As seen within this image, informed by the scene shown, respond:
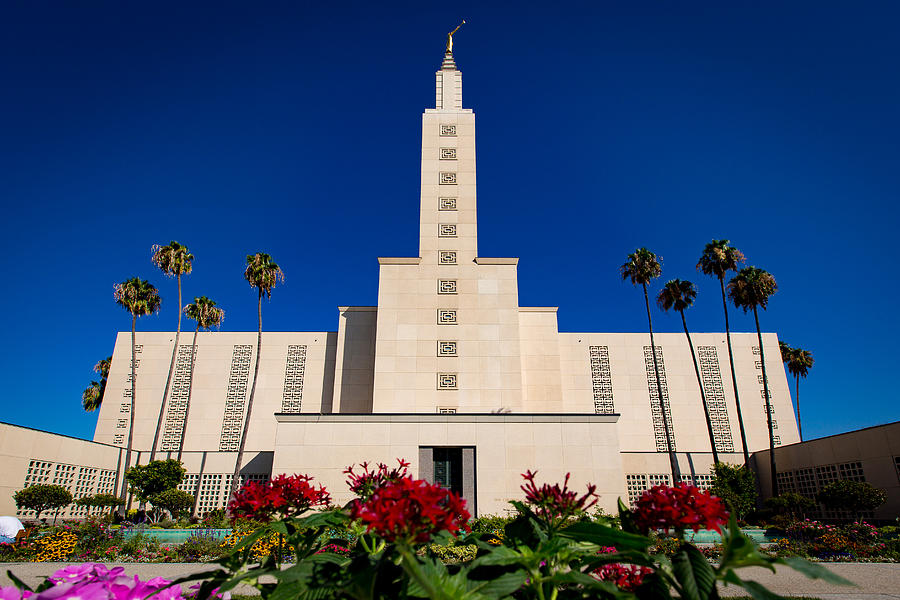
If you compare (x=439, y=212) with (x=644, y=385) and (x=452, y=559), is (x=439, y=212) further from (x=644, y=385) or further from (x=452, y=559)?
(x=452, y=559)

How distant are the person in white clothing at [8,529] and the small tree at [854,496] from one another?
29740mm

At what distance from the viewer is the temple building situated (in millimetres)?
23062

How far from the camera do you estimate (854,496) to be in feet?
65.5

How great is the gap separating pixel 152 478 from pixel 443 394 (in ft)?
51.5

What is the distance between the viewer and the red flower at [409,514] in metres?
1.82

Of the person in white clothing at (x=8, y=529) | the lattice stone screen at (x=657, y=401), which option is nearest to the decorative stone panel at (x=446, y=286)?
the lattice stone screen at (x=657, y=401)

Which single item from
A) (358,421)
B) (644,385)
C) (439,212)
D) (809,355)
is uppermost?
(439,212)

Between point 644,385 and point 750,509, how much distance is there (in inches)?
465

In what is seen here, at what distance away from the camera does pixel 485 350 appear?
27734 millimetres

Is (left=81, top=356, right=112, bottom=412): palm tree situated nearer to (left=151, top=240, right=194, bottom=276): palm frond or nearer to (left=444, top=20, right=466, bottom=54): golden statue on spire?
(left=151, top=240, right=194, bottom=276): palm frond

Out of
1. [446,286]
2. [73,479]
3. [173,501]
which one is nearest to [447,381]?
[446,286]

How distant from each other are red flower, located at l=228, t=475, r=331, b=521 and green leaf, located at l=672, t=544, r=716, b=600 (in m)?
2.03

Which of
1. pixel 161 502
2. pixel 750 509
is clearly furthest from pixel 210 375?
pixel 750 509

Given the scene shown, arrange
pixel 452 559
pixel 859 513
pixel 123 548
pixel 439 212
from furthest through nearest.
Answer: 1. pixel 439 212
2. pixel 859 513
3. pixel 123 548
4. pixel 452 559
